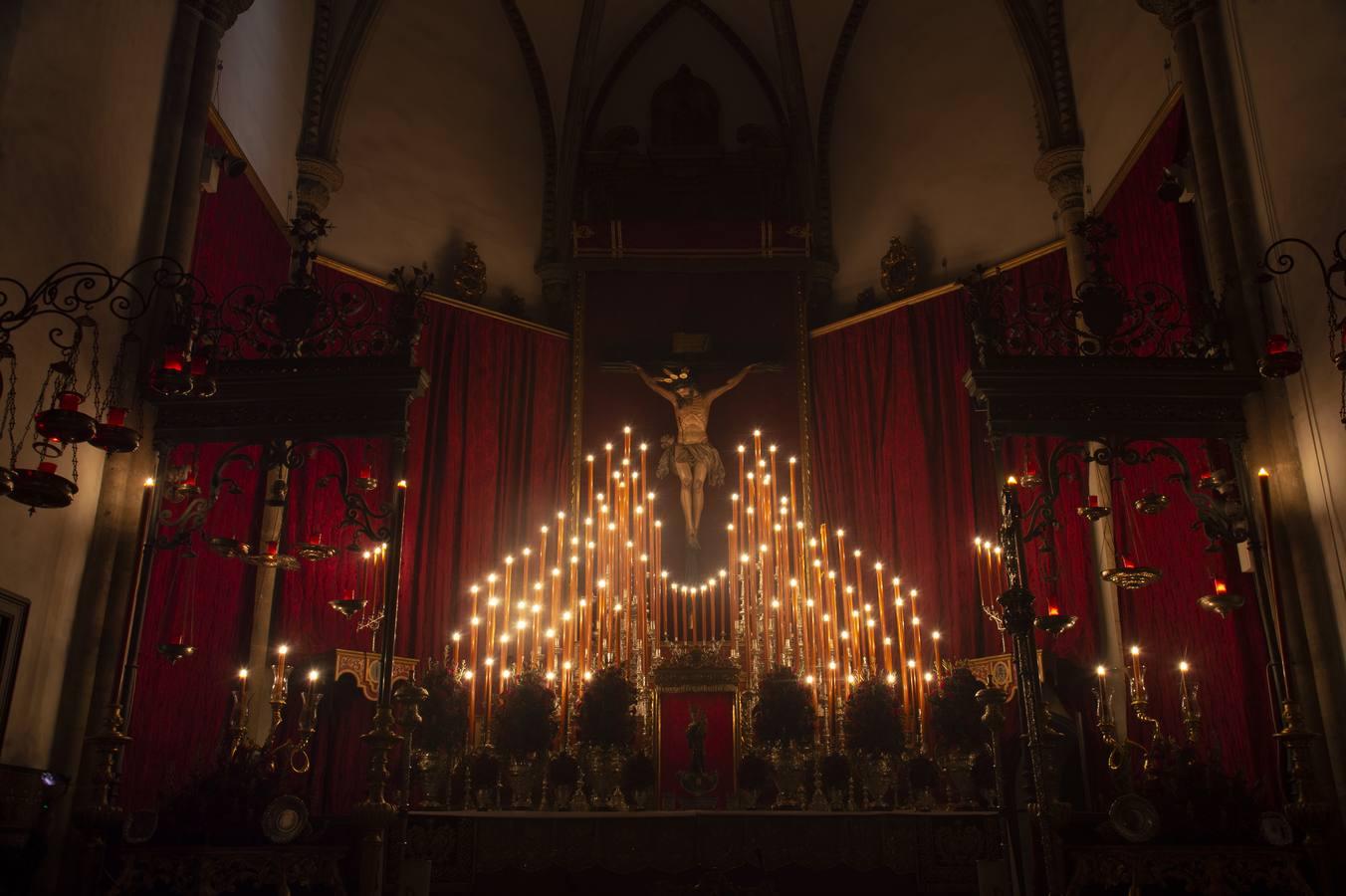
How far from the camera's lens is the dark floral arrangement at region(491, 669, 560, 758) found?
8.10 meters

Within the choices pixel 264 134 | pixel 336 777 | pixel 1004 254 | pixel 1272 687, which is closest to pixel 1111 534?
pixel 1272 687

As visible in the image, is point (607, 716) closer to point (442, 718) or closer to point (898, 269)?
point (442, 718)

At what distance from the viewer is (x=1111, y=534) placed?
10273 millimetres

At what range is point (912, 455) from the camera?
42.1ft

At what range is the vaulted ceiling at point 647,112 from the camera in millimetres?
13188

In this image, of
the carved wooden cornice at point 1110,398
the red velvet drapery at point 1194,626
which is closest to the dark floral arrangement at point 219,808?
the carved wooden cornice at point 1110,398

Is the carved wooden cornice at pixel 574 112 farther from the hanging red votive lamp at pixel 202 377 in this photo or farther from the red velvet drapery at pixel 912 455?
the hanging red votive lamp at pixel 202 377

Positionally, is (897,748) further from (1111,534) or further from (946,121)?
(946,121)

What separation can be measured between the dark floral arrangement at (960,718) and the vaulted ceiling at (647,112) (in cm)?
577

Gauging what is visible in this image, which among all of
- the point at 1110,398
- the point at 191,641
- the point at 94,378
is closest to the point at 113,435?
the point at 94,378

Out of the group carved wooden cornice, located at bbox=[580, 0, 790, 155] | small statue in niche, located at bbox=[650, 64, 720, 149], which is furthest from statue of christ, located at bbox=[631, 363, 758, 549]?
carved wooden cornice, located at bbox=[580, 0, 790, 155]

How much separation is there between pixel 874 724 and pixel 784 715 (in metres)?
0.67

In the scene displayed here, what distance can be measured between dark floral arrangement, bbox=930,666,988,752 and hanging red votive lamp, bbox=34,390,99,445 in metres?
6.26

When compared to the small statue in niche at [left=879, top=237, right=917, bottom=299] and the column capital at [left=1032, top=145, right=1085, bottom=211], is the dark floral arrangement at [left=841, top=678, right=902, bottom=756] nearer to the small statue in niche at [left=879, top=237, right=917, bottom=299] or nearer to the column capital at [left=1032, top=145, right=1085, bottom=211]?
the column capital at [left=1032, top=145, right=1085, bottom=211]
